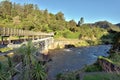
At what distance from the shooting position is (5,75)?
71.5 ft

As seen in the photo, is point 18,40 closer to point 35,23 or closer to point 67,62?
point 67,62

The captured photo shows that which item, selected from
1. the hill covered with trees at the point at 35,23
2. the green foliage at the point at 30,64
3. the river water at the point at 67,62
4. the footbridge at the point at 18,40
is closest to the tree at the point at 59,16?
the hill covered with trees at the point at 35,23

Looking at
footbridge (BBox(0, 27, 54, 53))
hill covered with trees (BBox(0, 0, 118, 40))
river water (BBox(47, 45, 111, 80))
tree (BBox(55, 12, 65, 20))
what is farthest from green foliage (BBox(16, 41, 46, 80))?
tree (BBox(55, 12, 65, 20))

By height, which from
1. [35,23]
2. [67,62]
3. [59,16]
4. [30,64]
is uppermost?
[59,16]

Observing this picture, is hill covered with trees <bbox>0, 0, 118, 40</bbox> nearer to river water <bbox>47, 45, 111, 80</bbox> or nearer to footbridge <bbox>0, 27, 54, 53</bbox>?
footbridge <bbox>0, 27, 54, 53</bbox>

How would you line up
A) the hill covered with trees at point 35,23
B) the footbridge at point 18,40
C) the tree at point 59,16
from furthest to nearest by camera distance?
the tree at point 59,16, the hill covered with trees at point 35,23, the footbridge at point 18,40

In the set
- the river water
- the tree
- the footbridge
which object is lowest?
the river water

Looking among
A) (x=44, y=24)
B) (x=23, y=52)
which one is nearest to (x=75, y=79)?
(x=23, y=52)

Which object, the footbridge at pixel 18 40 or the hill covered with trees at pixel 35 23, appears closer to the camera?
the footbridge at pixel 18 40

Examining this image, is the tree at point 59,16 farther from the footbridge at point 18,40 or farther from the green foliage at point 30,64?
the green foliage at point 30,64

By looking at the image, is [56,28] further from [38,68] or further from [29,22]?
[38,68]

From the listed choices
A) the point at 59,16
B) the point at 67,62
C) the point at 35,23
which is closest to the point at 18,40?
the point at 67,62

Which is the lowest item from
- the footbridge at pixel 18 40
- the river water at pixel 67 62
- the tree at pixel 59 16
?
the river water at pixel 67 62

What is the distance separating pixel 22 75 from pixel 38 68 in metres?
1.68
